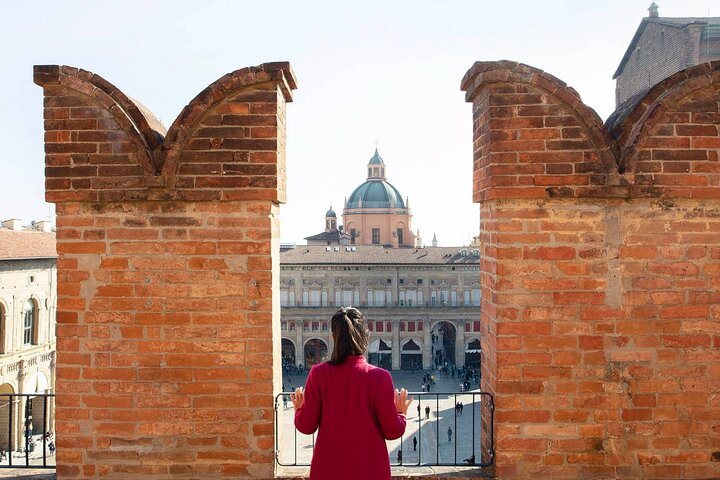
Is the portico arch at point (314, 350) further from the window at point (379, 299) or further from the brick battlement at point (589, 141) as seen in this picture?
the brick battlement at point (589, 141)

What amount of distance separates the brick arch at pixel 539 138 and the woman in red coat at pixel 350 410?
1432mm

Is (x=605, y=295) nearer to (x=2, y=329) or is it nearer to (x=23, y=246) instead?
(x=2, y=329)

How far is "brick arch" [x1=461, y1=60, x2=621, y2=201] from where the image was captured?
3.77 meters

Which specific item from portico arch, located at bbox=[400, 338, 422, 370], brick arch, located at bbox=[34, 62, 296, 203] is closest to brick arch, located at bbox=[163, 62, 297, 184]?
brick arch, located at bbox=[34, 62, 296, 203]

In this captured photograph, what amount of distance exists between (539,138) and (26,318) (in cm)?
2936

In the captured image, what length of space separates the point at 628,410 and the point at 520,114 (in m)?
2.00

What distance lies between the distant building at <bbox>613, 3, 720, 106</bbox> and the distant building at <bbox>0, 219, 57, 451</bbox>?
26062 mm

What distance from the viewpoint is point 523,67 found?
3.77 m

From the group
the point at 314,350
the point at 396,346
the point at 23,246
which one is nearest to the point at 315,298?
the point at 314,350

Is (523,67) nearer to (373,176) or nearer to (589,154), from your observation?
(589,154)

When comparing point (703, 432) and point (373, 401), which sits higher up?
point (373, 401)

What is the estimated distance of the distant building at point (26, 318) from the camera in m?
25.7

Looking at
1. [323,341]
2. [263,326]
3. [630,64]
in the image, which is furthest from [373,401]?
[323,341]

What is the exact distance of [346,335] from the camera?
119 inches
